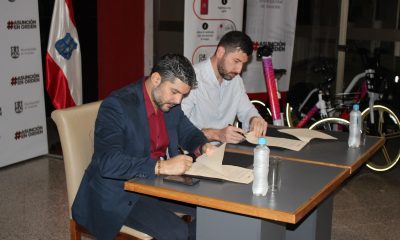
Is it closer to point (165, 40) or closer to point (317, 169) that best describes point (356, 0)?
point (165, 40)

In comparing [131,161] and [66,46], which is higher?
[66,46]

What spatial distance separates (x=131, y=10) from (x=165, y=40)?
683mm

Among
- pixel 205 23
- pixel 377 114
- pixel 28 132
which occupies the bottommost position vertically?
pixel 28 132

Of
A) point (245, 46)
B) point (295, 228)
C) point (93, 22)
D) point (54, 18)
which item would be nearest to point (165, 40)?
point (93, 22)

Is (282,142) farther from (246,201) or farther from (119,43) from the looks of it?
(119,43)

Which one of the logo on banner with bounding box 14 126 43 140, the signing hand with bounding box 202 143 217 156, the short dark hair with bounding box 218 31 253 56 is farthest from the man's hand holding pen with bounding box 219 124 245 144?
the logo on banner with bounding box 14 126 43 140

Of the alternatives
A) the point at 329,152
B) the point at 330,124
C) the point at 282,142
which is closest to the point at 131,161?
the point at 282,142

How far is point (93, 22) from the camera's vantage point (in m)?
6.56

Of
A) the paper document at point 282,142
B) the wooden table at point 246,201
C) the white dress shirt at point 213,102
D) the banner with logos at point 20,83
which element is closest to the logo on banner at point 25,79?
the banner with logos at point 20,83

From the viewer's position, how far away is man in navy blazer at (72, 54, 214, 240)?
239 centimetres

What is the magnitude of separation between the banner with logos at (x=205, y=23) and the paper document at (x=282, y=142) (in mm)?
2446

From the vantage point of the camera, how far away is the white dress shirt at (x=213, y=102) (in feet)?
11.6

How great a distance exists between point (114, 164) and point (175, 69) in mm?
499

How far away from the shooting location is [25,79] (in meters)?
5.28
